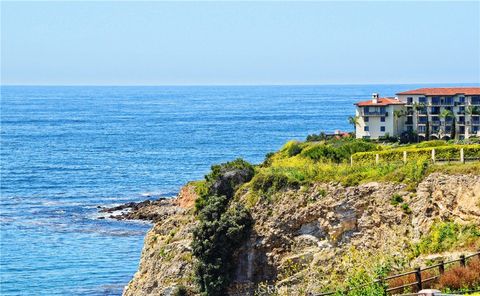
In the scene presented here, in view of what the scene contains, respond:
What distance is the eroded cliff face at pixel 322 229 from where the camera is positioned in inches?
1421

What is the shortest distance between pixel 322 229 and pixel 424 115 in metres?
36.2

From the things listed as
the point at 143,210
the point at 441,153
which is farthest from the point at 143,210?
the point at 441,153

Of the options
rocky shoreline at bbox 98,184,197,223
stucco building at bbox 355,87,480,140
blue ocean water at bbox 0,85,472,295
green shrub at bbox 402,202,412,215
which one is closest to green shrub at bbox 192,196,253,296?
green shrub at bbox 402,202,412,215

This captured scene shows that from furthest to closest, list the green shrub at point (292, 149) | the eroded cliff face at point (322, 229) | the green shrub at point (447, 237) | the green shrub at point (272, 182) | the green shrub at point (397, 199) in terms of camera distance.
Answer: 1. the green shrub at point (292, 149)
2. the green shrub at point (272, 182)
3. the green shrub at point (397, 199)
4. the eroded cliff face at point (322, 229)
5. the green shrub at point (447, 237)

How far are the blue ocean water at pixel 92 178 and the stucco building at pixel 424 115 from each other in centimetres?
1982

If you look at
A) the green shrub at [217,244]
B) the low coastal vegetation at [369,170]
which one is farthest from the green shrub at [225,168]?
the green shrub at [217,244]

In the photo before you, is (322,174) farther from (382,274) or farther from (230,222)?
(382,274)

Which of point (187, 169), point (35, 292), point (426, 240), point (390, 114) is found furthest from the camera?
point (187, 169)

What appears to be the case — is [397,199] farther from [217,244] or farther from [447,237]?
[217,244]

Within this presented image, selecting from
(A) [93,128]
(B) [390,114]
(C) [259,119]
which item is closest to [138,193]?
(B) [390,114]

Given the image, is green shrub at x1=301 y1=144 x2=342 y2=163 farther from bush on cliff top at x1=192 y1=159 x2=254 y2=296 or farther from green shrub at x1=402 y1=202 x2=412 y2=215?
green shrub at x1=402 y1=202 x2=412 y2=215

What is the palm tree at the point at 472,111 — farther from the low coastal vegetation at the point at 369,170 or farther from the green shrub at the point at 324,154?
the low coastal vegetation at the point at 369,170

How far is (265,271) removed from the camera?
38.6 metres

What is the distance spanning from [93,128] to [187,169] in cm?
7083
